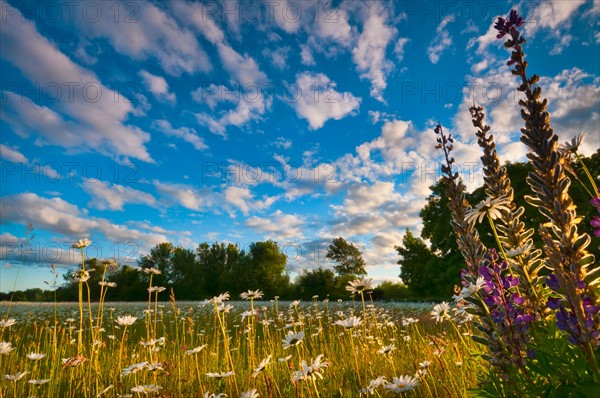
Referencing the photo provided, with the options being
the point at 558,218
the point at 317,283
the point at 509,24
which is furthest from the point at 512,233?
the point at 317,283

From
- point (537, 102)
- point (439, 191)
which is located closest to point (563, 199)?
point (537, 102)

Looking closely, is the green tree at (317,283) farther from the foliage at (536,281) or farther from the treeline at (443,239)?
the foliage at (536,281)

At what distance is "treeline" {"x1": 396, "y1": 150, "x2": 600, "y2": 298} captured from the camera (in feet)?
83.3

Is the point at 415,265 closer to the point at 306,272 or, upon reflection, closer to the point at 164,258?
the point at 306,272

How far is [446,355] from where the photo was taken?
214 inches

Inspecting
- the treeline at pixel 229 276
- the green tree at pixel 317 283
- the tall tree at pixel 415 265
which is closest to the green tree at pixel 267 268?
the treeline at pixel 229 276

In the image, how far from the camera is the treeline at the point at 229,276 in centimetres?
4825

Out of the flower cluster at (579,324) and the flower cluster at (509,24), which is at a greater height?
the flower cluster at (509,24)

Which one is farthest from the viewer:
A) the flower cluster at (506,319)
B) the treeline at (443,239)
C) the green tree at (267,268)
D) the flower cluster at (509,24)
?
the green tree at (267,268)

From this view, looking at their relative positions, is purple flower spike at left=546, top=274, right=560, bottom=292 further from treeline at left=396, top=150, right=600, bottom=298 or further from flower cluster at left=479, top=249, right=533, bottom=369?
treeline at left=396, top=150, right=600, bottom=298

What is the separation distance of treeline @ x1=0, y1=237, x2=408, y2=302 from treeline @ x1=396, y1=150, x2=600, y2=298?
8.61m

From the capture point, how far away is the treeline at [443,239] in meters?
25.4

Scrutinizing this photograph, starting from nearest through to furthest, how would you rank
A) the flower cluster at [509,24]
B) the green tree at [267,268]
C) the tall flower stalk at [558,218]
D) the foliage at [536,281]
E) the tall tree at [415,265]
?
1. the tall flower stalk at [558,218]
2. the foliage at [536,281]
3. the flower cluster at [509,24]
4. the tall tree at [415,265]
5. the green tree at [267,268]

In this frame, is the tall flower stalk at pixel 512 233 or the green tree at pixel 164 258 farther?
the green tree at pixel 164 258
